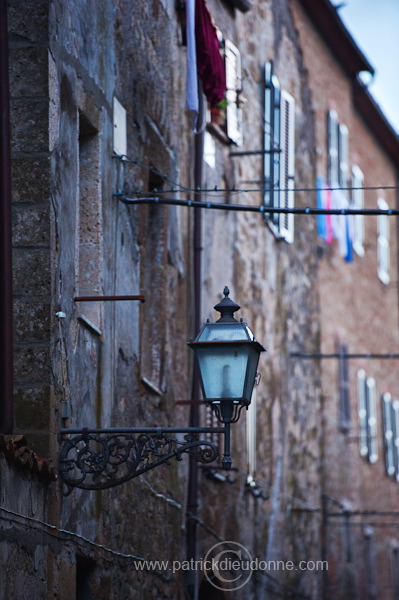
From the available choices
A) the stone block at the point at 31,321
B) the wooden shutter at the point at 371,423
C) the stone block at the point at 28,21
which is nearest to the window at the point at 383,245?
the wooden shutter at the point at 371,423

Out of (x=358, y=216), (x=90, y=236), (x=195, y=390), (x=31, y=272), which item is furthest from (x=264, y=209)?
(x=358, y=216)

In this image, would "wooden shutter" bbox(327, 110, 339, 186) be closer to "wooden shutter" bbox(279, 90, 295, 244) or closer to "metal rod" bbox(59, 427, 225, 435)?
"wooden shutter" bbox(279, 90, 295, 244)

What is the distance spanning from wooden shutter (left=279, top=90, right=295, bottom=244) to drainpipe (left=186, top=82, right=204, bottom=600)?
3661mm

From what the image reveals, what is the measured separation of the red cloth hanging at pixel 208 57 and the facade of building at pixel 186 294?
23 millimetres

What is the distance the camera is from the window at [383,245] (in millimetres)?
24750

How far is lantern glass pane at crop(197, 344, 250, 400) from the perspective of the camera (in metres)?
8.03

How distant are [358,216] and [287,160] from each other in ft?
17.8

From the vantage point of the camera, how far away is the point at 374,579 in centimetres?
2138

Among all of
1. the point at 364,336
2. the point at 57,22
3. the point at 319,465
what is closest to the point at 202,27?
the point at 57,22

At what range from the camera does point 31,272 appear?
8.41m

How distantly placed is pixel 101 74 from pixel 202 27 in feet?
8.46

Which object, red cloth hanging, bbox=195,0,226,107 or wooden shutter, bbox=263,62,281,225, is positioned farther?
wooden shutter, bbox=263,62,281,225

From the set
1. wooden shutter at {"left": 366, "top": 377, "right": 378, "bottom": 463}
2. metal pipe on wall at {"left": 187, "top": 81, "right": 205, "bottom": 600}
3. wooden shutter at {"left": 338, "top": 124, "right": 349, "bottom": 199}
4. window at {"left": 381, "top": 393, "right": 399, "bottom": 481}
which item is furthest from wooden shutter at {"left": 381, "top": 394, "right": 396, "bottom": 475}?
metal pipe on wall at {"left": 187, "top": 81, "right": 205, "bottom": 600}

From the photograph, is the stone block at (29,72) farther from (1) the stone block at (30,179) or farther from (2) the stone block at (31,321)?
(2) the stone block at (31,321)
